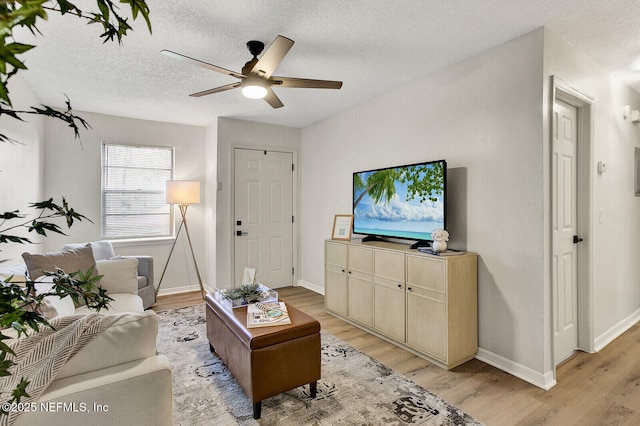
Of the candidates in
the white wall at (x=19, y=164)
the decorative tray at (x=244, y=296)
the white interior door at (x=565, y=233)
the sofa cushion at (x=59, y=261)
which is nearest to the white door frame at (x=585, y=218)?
the white interior door at (x=565, y=233)

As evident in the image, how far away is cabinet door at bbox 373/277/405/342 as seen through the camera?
2.92 meters

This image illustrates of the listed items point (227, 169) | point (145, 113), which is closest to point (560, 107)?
point (227, 169)

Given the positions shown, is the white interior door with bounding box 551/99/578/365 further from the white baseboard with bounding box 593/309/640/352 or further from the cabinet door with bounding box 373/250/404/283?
the cabinet door with bounding box 373/250/404/283

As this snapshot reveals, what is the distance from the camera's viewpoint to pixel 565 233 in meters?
2.67

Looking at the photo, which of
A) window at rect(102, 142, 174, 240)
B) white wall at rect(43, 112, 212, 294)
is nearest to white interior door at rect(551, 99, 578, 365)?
white wall at rect(43, 112, 212, 294)

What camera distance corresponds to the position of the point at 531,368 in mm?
2348

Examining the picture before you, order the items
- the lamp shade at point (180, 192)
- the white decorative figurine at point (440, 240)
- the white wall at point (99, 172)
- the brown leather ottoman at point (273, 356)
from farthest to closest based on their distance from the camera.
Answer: the lamp shade at point (180, 192) < the white wall at point (99, 172) < the white decorative figurine at point (440, 240) < the brown leather ottoman at point (273, 356)

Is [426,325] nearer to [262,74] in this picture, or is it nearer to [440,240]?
[440,240]

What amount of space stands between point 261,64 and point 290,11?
0.38 meters

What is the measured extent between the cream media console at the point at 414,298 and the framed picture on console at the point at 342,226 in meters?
0.31

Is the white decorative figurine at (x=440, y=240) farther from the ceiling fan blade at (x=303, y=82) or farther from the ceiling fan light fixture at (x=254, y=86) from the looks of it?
the ceiling fan light fixture at (x=254, y=86)

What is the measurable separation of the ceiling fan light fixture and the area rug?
215cm

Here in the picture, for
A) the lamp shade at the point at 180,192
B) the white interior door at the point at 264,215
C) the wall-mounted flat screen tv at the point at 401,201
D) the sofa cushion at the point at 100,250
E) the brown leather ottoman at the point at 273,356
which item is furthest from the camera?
the white interior door at the point at 264,215

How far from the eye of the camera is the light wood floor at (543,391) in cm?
199
